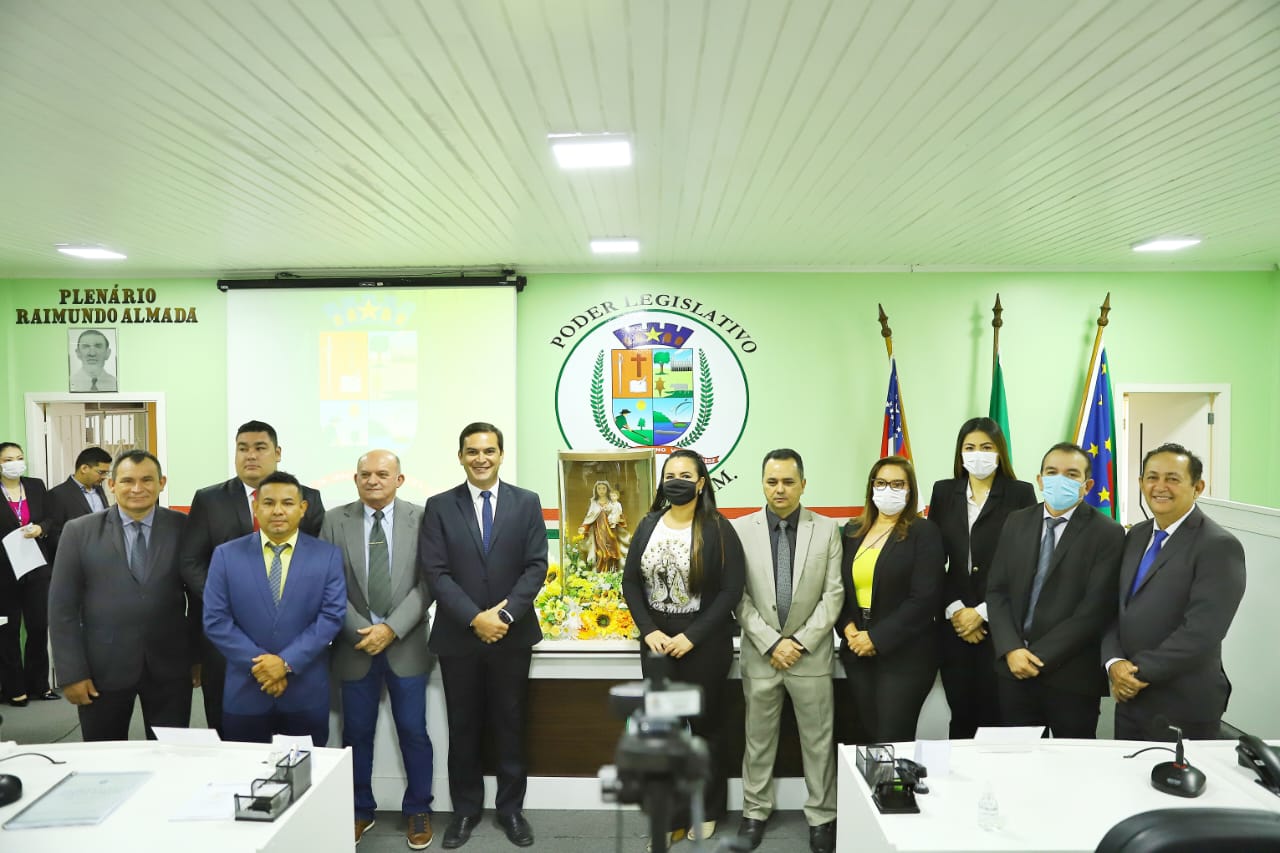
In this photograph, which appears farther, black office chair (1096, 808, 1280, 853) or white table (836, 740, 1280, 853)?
white table (836, 740, 1280, 853)

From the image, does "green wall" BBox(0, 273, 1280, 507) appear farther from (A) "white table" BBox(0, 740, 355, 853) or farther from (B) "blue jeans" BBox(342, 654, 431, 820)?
(A) "white table" BBox(0, 740, 355, 853)

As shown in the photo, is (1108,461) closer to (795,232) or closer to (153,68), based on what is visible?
(795,232)

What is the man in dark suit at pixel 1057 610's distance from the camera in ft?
9.08

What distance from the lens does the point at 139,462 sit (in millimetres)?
2979

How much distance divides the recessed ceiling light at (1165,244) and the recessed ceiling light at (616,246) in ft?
11.5

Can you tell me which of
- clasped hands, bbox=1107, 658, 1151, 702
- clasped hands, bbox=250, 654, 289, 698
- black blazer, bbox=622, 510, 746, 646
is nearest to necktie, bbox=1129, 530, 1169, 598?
clasped hands, bbox=1107, 658, 1151, 702

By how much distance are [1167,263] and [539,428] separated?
519 cm

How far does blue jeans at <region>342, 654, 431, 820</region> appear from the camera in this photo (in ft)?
10.5

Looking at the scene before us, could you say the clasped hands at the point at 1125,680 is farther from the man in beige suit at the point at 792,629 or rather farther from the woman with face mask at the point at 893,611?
the man in beige suit at the point at 792,629

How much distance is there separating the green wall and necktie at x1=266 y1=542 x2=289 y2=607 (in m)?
3.17

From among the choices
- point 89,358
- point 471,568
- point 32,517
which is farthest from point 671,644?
point 89,358

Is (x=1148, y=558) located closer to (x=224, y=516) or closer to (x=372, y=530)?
(x=372, y=530)

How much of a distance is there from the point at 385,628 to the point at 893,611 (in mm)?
2113

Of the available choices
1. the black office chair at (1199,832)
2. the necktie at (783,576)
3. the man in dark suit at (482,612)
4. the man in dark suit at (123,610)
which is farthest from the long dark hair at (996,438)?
the man in dark suit at (123,610)
